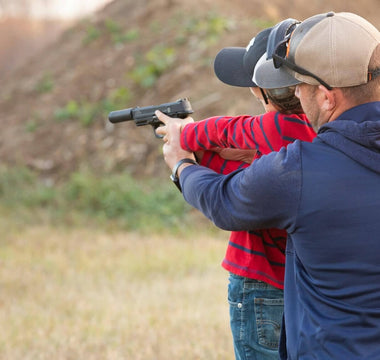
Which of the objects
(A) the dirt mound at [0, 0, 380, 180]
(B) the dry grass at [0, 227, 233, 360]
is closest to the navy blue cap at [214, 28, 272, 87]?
(B) the dry grass at [0, 227, 233, 360]

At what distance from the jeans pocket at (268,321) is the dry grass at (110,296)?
7.71 ft

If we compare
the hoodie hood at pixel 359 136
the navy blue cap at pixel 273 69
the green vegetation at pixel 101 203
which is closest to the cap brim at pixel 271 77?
the navy blue cap at pixel 273 69

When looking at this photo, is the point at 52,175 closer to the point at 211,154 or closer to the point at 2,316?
the point at 2,316

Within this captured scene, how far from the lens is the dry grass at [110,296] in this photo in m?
4.76

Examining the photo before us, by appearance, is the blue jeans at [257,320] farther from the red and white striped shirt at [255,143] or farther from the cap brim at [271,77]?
the cap brim at [271,77]

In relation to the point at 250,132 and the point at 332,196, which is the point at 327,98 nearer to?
the point at 332,196

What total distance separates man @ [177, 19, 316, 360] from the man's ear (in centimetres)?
27

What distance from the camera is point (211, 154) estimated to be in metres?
2.38

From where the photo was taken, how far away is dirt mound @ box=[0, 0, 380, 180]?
41.4 feet

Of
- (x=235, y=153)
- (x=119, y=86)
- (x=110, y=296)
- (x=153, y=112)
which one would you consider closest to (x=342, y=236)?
(x=235, y=153)

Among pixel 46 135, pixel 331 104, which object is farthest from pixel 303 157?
pixel 46 135

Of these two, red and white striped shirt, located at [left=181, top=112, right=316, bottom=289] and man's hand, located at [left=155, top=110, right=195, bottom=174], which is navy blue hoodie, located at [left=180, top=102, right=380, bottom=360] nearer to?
red and white striped shirt, located at [left=181, top=112, right=316, bottom=289]

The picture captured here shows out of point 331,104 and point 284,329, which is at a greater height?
point 331,104

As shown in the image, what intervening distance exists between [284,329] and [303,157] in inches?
22.7
